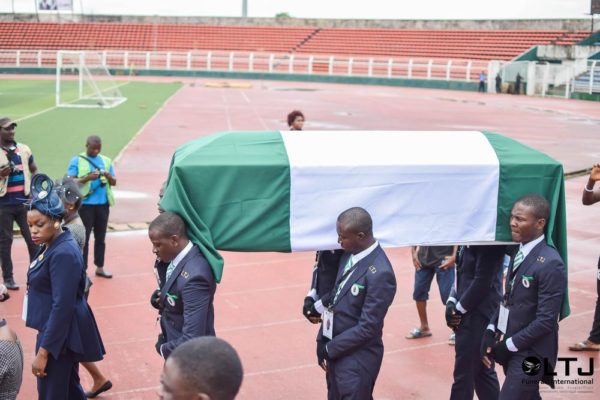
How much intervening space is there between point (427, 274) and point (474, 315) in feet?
6.92

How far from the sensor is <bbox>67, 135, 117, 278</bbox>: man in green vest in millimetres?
9484

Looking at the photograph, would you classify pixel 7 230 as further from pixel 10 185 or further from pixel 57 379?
pixel 57 379

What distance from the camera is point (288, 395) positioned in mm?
A: 6672

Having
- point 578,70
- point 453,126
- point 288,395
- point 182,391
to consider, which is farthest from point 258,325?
point 578,70

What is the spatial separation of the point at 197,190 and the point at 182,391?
7.94ft

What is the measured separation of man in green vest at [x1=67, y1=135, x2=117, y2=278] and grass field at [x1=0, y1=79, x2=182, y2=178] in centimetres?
661

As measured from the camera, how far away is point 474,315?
232 inches

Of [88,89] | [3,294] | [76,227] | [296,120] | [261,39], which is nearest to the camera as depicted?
[76,227]

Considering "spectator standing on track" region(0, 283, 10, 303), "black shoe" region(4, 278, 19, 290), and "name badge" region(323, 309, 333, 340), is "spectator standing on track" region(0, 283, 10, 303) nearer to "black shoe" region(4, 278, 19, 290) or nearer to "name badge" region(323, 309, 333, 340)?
"black shoe" region(4, 278, 19, 290)

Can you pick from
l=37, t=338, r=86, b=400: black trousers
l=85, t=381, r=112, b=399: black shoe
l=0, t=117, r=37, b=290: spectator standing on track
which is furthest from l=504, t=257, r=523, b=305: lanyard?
l=0, t=117, r=37, b=290: spectator standing on track

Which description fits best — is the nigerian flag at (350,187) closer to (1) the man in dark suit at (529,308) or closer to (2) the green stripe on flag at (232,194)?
(2) the green stripe on flag at (232,194)

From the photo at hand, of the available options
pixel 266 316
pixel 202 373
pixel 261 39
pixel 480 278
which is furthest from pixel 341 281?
pixel 261 39

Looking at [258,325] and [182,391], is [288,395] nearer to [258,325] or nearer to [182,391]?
[258,325]

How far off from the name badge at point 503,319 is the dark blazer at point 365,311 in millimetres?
860
